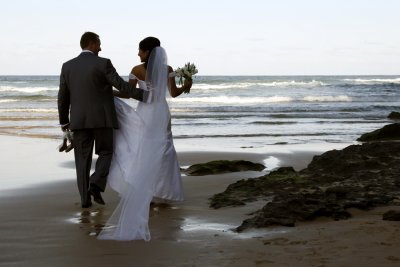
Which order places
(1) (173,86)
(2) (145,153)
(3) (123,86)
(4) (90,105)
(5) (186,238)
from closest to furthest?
1. (5) (186,238)
2. (2) (145,153)
3. (3) (123,86)
4. (4) (90,105)
5. (1) (173,86)

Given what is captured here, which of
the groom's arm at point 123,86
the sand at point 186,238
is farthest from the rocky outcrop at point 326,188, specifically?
the groom's arm at point 123,86

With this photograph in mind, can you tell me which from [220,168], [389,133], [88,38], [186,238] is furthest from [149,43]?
[389,133]

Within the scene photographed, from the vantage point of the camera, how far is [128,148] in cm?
667

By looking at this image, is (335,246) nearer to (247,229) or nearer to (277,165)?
(247,229)

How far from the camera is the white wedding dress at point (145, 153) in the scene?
17.8ft

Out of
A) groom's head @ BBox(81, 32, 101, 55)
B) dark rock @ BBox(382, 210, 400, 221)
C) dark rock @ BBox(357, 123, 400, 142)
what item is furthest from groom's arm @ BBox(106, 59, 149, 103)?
dark rock @ BBox(357, 123, 400, 142)

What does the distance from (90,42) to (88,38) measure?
0.05 meters

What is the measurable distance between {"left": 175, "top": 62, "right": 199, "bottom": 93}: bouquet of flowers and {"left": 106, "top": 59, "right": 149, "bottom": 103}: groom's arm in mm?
494

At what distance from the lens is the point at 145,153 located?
19.6ft

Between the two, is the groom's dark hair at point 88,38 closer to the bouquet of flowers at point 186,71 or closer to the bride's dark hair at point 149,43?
the bride's dark hair at point 149,43

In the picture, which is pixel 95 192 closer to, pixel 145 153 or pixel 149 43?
pixel 145 153

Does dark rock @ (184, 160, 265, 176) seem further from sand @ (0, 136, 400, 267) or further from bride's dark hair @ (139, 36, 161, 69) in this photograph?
bride's dark hair @ (139, 36, 161, 69)

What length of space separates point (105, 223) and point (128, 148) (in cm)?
111

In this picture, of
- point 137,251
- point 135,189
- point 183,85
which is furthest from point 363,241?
point 183,85
